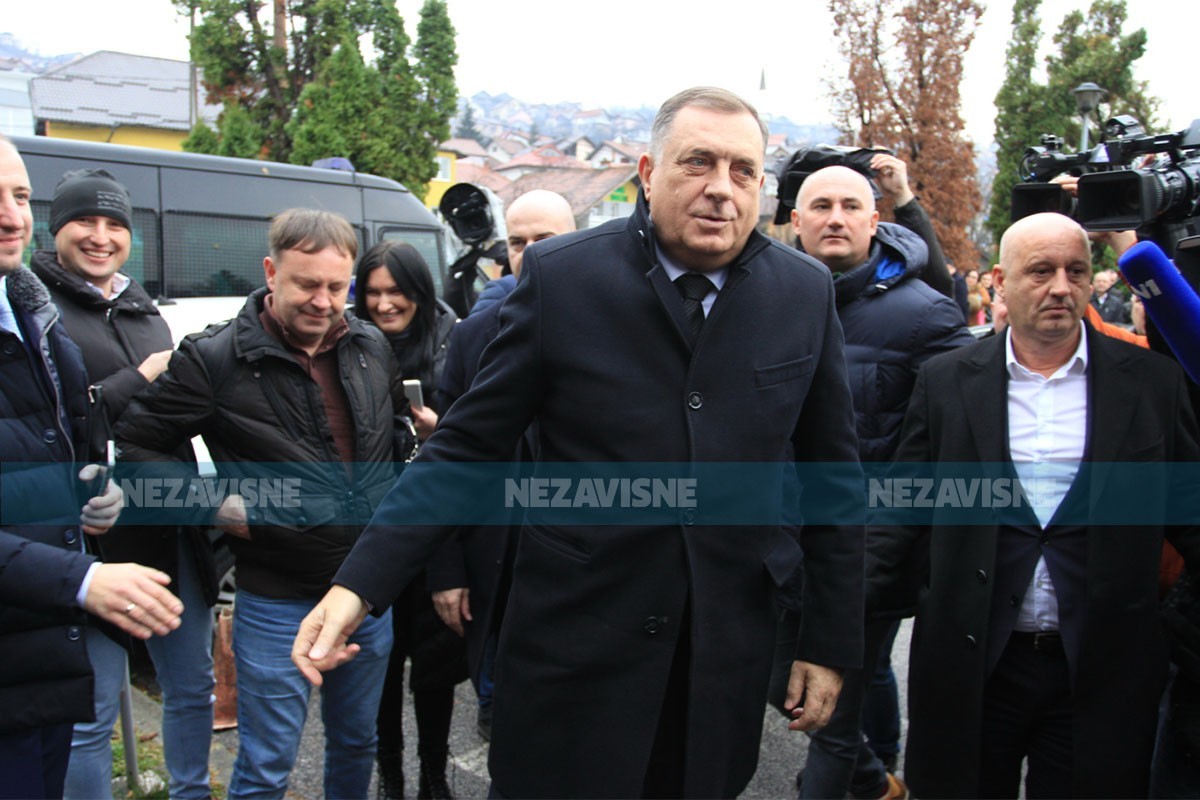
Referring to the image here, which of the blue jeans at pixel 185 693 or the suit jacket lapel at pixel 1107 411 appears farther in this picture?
the blue jeans at pixel 185 693

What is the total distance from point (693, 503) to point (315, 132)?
18.9m

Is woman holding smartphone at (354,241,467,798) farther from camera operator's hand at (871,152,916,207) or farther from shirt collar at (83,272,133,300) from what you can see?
camera operator's hand at (871,152,916,207)

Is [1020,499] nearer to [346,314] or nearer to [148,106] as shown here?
[346,314]

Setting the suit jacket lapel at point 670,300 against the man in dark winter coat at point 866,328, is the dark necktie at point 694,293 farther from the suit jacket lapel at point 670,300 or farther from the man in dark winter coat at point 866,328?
the man in dark winter coat at point 866,328

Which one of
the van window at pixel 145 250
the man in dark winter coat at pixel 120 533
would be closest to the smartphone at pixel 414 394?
the man in dark winter coat at pixel 120 533

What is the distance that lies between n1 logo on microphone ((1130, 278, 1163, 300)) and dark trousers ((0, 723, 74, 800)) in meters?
2.73

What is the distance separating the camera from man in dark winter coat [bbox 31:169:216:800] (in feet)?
9.73

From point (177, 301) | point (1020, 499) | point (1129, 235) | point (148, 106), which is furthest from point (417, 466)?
point (148, 106)

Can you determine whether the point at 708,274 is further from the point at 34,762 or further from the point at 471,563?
the point at 34,762

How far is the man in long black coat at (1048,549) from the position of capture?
8.54 feet

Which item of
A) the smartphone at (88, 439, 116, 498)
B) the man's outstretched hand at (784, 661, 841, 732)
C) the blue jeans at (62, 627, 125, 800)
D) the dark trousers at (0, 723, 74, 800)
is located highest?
the smartphone at (88, 439, 116, 498)

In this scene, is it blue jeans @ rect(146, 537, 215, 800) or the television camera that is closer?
the television camera

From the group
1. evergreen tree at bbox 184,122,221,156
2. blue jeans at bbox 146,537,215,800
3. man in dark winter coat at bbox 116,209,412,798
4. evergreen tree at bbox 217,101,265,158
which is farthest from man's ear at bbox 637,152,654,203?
evergreen tree at bbox 184,122,221,156

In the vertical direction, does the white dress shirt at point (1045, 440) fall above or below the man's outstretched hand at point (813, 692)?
above
